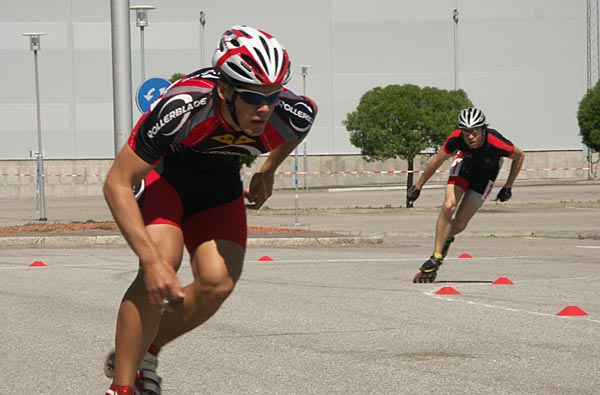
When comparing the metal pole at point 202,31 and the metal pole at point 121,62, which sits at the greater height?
the metal pole at point 202,31

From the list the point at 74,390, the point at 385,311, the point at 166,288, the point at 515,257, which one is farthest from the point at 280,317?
the point at 515,257

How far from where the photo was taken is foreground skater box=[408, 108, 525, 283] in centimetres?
1221

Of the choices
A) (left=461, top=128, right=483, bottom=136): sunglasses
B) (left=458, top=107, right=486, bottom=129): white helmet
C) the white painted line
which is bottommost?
the white painted line

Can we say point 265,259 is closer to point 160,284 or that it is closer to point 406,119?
point 160,284

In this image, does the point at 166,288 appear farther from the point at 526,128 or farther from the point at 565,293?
the point at 526,128

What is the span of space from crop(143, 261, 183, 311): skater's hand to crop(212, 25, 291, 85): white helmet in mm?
880

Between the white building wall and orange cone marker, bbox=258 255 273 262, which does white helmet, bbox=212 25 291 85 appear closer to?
orange cone marker, bbox=258 255 273 262

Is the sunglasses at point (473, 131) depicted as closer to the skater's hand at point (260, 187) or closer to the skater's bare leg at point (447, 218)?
the skater's bare leg at point (447, 218)

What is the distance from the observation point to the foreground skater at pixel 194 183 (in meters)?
4.95

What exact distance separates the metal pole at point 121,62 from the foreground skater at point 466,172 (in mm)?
8270

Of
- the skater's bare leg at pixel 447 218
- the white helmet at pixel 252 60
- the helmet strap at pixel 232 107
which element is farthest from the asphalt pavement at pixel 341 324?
the white helmet at pixel 252 60

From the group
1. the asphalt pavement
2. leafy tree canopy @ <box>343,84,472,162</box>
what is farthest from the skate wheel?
leafy tree canopy @ <box>343,84,472,162</box>

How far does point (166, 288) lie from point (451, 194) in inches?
339

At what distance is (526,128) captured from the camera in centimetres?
6431
